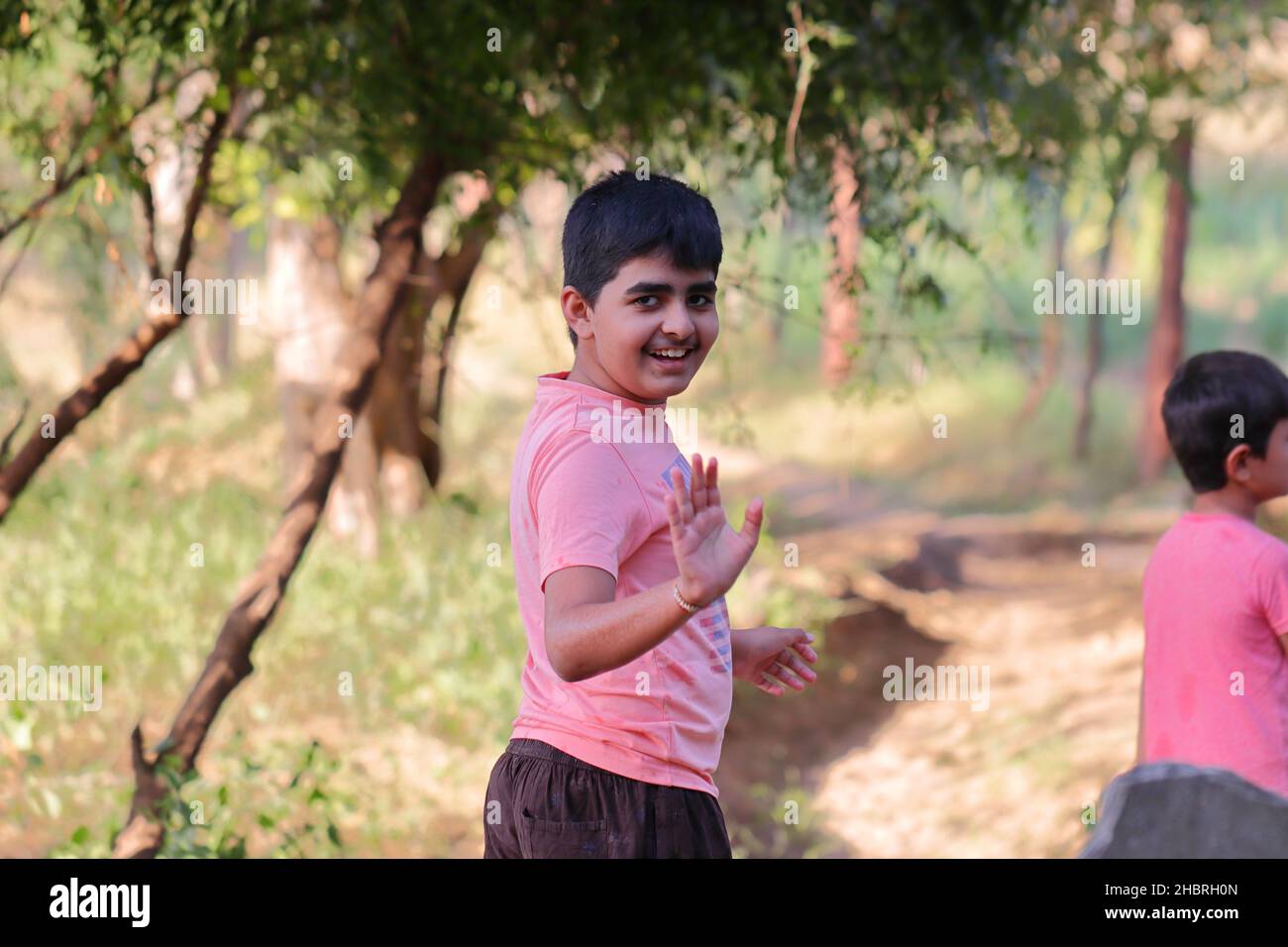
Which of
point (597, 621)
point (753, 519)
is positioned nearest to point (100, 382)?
point (597, 621)

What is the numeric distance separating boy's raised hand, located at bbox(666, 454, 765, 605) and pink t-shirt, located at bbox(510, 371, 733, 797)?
0.59 ft

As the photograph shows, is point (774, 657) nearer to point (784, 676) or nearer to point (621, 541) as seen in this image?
point (784, 676)

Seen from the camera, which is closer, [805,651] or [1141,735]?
[805,651]

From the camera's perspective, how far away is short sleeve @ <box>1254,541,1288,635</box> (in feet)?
9.24

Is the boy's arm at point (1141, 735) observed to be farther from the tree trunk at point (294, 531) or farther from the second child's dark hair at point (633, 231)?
the tree trunk at point (294, 531)

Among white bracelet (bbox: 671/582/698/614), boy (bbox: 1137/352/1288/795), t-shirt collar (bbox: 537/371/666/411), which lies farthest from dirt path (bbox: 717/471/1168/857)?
white bracelet (bbox: 671/582/698/614)

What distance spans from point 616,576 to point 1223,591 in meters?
1.42

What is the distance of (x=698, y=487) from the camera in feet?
6.48

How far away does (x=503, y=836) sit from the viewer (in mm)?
2369

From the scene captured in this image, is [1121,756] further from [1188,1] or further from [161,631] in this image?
[1188,1]

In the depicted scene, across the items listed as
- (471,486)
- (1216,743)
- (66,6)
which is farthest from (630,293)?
(471,486)

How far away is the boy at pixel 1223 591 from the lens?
284cm

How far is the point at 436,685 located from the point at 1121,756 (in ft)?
10.4

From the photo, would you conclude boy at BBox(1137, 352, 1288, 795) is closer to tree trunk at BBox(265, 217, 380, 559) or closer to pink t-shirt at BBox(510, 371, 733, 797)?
pink t-shirt at BBox(510, 371, 733, 797)
